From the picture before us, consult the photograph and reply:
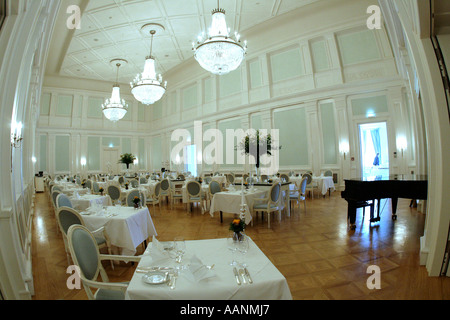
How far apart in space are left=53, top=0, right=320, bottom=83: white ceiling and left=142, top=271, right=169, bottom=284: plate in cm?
956

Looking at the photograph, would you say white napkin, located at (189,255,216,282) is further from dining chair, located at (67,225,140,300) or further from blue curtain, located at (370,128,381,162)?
blue curtain, located at (370,128,381,162)

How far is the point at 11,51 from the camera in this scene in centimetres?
198

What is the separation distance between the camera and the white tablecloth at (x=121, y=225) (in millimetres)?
2957

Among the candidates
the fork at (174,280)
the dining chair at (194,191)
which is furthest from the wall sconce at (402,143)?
the fork at (174,280)

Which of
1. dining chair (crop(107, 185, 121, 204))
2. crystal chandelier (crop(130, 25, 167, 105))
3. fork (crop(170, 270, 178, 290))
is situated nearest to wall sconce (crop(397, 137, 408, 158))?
crystal chandelier (crop(130, 25, 167, 105))

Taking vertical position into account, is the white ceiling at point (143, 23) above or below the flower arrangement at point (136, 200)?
above

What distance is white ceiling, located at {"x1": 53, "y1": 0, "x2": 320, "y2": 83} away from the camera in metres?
8.64

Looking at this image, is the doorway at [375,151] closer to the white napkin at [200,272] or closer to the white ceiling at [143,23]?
the white ceiling at [143,23]

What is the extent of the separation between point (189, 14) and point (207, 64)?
510 cm

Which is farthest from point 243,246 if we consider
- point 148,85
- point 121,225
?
point 148,85

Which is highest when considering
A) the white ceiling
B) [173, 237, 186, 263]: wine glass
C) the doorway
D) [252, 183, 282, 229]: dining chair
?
the white ceiling

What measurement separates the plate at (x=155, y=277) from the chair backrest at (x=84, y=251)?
52cm

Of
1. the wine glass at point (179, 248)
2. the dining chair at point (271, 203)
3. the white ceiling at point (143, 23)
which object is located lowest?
the dining chair at point (271, 203)
